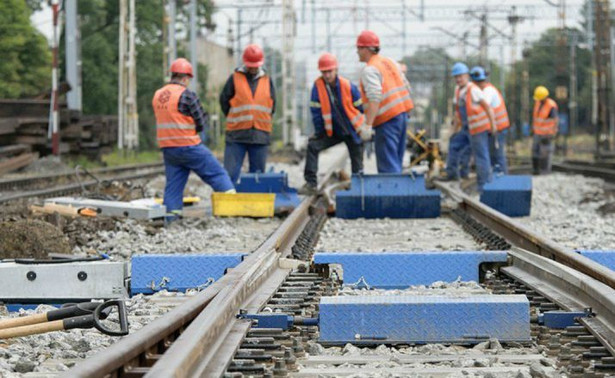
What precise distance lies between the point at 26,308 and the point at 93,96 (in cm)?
4000

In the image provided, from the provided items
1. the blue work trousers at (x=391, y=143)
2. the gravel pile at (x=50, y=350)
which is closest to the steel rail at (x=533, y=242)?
the blue work trousers at (x=391, y=143)

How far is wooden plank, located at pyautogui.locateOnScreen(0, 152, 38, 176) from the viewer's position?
70.9 feet

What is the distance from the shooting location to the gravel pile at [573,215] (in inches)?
404

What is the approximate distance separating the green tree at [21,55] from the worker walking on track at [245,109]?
1958 cm

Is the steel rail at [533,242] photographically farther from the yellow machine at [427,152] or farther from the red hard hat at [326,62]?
the yellow machine at [427,152]

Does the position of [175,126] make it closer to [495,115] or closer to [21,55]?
[495,115]

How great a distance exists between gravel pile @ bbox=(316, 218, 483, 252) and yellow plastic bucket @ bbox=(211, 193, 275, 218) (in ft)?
2.24

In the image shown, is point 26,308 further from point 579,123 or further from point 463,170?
point 579,123

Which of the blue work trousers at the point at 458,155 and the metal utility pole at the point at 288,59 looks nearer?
the blue work trousers at the point at 458,155

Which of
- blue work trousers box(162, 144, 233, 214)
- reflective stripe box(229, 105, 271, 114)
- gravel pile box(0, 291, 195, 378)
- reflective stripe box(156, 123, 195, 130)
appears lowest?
gravel pile box(0, 291, 195, 378)

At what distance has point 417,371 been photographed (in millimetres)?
4352

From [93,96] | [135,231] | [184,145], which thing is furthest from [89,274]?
[93,96]

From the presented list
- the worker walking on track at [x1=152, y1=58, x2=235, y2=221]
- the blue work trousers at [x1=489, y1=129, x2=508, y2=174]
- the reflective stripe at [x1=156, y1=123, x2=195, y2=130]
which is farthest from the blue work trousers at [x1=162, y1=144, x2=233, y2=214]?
the blue work trousers at [x1=489, y1=129, x2=508, y2=174]

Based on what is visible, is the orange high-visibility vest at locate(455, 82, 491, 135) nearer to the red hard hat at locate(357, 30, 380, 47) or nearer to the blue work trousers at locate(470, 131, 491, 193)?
the blue work trousers at locate(470, 131, 491, 193)
